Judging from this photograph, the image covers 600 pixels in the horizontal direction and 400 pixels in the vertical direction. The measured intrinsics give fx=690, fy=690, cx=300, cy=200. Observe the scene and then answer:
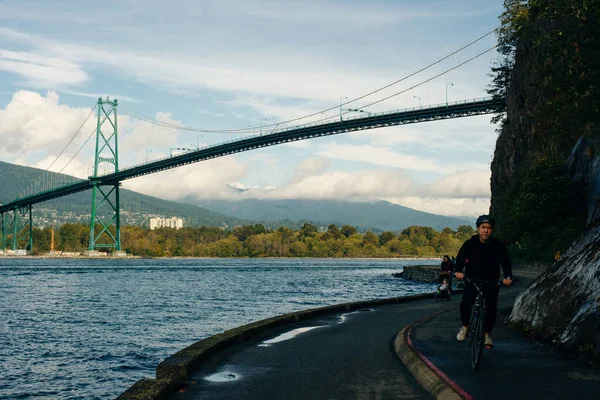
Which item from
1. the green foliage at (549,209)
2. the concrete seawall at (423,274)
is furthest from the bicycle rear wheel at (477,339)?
the concrete seawall at (423,274)

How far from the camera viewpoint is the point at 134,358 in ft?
56.7

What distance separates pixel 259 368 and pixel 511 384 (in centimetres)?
379

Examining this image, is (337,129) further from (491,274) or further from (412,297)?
(491,274)

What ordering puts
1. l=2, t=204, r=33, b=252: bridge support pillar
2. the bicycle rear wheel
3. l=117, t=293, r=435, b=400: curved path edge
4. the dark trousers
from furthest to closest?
l=2, t=204, r=33, b=252: bridge support pillar, the dark trousers, the bicycle rear wheel, l=117, t=293, r=435, b=400: curved path edge

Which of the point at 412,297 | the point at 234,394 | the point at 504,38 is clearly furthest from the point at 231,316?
the point at 504,38

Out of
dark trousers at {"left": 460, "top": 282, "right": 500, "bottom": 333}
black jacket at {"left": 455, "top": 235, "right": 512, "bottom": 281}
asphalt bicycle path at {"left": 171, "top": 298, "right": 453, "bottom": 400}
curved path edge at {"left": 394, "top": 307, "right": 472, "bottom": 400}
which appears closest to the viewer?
curved path edge at {"left": 394, "top": 307, "right": 472, "bottom": 400}

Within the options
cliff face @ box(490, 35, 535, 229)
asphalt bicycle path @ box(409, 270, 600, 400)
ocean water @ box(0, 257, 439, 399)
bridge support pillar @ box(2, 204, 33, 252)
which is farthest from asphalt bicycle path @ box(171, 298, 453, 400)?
bridge support pillar @ box(2, 204, 33, 252)

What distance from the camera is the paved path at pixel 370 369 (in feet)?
28.1

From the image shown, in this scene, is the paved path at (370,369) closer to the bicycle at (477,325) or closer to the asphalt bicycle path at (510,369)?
the asphalt bicycle path at (510,369)

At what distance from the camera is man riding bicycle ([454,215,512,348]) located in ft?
33.6

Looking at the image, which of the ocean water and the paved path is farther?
the ocean water

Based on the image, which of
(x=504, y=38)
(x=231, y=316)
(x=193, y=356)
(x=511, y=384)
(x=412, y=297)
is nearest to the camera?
(x=511, y=384)

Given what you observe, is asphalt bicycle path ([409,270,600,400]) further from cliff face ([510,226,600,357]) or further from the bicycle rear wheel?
cliff face ([510,226,600,357])

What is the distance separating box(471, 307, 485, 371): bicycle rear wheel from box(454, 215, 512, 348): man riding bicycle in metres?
0.22
